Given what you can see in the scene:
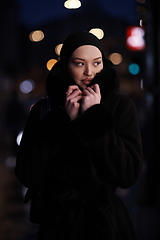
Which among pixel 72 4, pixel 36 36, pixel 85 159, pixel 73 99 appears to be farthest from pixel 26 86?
pixel 85 159

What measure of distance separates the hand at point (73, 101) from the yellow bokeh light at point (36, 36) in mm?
2027

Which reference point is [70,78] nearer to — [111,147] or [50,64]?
[111,147]

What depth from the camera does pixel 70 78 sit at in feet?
3.83

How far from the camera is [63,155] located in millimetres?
1073

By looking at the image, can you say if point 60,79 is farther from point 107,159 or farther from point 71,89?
point 107,159

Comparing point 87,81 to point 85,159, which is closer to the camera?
point 85,159

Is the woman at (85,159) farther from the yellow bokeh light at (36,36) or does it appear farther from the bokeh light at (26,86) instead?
the bokeh light at (26,86)

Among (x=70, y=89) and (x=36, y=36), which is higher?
(x=36, y=36)

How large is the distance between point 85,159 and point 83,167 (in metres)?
0.04

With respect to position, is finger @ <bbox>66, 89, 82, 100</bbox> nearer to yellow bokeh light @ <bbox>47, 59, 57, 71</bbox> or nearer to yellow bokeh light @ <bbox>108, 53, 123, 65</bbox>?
yellow bokeh light @ <bbox>47, 59, 57, 71</bbox>

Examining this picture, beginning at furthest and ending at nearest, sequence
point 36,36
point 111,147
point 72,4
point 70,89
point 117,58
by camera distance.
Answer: point 117,58, point 36,36, point 72,4, point 70,89, point 111,147

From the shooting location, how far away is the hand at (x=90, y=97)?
1.05 meters

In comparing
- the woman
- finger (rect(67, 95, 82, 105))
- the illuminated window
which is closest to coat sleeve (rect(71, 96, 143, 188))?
the woman

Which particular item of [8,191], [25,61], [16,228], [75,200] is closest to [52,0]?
[25,61]
